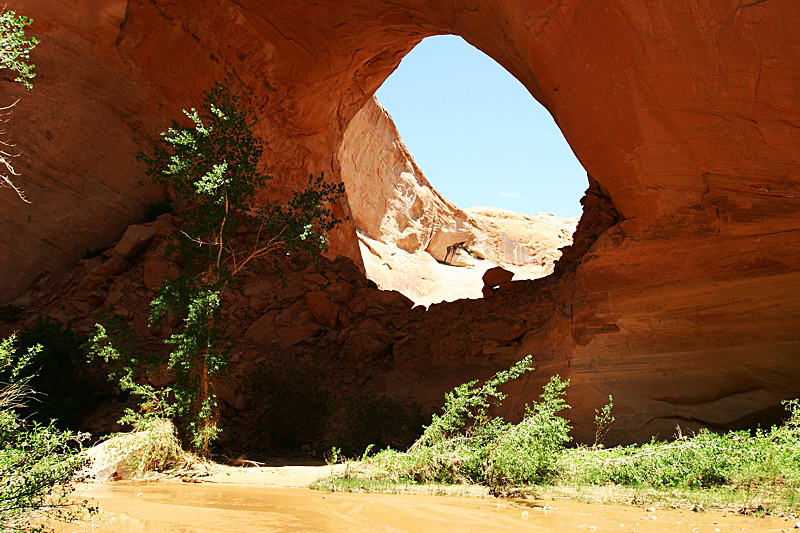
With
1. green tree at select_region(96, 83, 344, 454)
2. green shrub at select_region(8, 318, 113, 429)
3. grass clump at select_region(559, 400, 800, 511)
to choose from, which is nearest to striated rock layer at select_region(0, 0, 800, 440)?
grass clump at select_region(559, 400, 800, 511)

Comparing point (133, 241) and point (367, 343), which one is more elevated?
point (133, 241)

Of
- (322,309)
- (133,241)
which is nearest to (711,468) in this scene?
(322,309)

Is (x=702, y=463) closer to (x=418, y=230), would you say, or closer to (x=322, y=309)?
(x=322, y=309)

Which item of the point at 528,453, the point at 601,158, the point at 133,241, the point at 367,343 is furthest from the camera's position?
the point at 133,241

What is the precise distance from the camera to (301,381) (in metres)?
10.6

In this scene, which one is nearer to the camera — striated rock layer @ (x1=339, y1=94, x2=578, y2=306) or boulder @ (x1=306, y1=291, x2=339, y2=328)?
boulder @ (x1=306, y1=291, x2=339, y2=328)

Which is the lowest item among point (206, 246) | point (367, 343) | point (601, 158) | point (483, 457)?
point (483, 457)

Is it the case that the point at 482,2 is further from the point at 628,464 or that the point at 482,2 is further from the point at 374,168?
the point at 374,168

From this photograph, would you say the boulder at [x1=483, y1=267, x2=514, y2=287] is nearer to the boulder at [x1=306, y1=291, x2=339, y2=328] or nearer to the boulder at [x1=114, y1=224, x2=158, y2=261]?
the boulder at [x1=306, y1=291, x2=339, y2=328]

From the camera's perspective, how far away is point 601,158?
28.7ft

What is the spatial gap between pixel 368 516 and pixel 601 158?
20.0 ft

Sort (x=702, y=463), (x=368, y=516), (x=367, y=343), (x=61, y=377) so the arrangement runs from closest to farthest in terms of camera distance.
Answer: (x=368, y=516), (x=702, y=463), (x=61, y=377), (x=367, y=343)

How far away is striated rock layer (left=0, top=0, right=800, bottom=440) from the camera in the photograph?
24.6 feet

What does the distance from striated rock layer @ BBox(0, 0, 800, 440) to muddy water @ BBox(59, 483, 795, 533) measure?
378 centimetres
